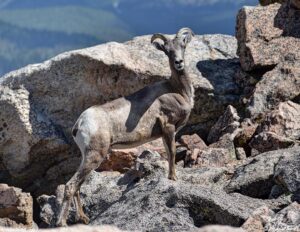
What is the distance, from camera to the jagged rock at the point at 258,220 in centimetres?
1238

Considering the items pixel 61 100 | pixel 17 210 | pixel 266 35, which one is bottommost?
pixel 17 210

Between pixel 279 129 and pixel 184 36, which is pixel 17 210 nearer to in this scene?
pixel 184 36

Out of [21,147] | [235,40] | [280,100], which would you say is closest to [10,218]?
[21,147]

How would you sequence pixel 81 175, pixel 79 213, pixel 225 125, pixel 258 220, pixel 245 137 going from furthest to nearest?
pixel 225 125 → pixel 245 137 → pixel 81 175 → pixel 79 213 → pixel 258 220

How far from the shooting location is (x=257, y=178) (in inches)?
627

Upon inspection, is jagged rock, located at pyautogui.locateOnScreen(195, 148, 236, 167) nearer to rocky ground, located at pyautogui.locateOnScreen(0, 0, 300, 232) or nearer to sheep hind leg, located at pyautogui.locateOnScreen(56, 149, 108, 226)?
rocky ground, located at pyautogui.locateOnScreen(0, 0, 300, 232)

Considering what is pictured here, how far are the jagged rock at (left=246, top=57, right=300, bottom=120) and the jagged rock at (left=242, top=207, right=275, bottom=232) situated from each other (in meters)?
9.09

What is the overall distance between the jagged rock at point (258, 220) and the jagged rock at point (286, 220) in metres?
0.14

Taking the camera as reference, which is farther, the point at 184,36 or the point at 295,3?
the point at 295,3

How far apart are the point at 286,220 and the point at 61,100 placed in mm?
11768

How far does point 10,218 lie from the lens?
19.9m

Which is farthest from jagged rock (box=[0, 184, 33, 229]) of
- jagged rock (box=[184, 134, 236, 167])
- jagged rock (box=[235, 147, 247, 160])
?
jagged rock (box=[235, 147, 247, 160])

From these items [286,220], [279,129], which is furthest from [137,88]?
[286,220]

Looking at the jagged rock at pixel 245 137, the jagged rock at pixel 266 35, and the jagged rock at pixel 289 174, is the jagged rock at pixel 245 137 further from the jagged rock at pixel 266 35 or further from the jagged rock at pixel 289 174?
the jagged rock at pixel 289 174
